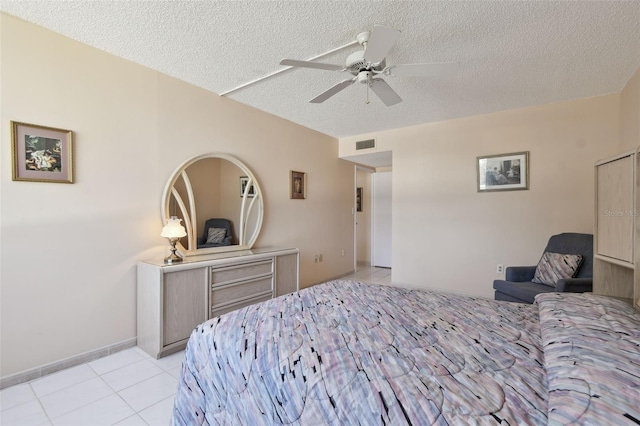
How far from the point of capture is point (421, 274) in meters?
4.30

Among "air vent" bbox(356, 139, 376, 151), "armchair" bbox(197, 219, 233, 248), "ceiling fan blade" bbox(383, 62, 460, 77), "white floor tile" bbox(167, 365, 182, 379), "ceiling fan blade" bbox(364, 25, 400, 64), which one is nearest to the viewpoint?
"ceiling fan blade" bbox(364, 25, 400, 64)

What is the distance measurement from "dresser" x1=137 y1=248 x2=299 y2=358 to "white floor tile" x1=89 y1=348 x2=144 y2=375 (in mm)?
92

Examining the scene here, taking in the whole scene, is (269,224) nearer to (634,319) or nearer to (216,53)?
(216,53)

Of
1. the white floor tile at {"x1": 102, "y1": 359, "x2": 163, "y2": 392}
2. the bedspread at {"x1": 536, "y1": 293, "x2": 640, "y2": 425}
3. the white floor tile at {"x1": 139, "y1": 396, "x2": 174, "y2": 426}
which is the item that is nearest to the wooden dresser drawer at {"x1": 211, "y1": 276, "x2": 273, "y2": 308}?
the white floor tile at {"x1": 102, "y1": 359, "x2": 163, "y2": 392}

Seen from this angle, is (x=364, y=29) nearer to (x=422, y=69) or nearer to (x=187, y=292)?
(x=422, y=69)

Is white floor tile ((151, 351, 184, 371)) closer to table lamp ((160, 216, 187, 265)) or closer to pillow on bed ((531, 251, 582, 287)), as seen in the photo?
table lamp ((160, 216, 187, 265))

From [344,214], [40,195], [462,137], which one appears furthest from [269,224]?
[462,137]

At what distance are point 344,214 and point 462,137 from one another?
7.27ft

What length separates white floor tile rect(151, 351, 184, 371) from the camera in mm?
2252

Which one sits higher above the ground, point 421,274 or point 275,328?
point 275,328

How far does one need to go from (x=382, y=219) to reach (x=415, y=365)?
5.14m

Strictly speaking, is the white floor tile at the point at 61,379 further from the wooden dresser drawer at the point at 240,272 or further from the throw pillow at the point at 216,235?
the throw pillow at the point at 216,235

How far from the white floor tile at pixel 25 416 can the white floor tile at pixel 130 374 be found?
35 centimetres

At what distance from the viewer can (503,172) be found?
12.2ft
